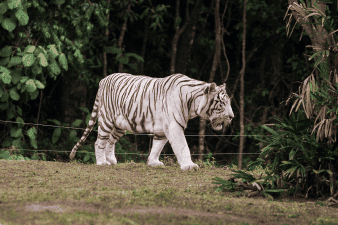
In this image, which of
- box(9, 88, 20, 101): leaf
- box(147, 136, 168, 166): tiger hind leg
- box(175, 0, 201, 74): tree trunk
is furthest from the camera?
box(175, 0, 201, 74): tree trunk

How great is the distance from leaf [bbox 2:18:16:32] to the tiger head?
3656 mm

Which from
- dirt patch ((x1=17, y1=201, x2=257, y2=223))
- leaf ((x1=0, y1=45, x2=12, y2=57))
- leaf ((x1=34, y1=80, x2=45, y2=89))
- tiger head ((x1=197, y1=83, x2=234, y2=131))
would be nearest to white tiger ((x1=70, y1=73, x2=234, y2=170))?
tiger head ((x1=197, y1=83, x2=234, y2=131))

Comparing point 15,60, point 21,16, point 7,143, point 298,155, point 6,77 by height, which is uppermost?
point 21,16

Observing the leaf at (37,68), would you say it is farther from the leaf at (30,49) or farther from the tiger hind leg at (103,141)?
the tiger hind leg at (103,141)

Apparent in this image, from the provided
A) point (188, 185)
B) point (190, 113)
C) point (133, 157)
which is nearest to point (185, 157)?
point (190, 113)

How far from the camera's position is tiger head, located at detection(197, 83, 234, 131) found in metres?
6.20

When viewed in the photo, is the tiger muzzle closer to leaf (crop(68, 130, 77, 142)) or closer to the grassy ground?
the grassy ground

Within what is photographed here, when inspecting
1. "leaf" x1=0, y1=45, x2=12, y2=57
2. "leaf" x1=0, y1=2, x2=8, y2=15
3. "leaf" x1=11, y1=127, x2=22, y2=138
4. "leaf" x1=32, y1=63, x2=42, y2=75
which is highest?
"leaf" x1=0, y1=2, x2=8, y2=15

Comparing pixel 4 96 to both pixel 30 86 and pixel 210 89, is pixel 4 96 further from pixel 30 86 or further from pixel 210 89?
pixel 210 89

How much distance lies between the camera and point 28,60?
289 inches

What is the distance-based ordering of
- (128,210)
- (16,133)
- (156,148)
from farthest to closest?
(16,133) < (156,148) < (128,210)

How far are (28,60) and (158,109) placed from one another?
2587 mm

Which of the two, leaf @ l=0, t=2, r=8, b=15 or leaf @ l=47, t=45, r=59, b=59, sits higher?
leaf @ l=0, t=2, r=8, b=15

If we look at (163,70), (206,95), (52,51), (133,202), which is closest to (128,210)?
(133,202)
